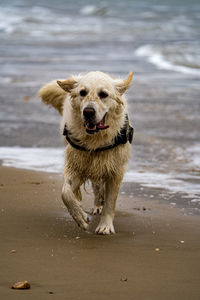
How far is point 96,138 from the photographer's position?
550 centimetres

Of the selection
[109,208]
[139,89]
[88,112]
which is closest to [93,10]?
[139,89]

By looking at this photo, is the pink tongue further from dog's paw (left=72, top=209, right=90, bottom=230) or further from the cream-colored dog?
dog's paw (left=72, top=209, right=90, bottom=230)

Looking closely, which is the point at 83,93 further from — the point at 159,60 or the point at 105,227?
the point at 159,60

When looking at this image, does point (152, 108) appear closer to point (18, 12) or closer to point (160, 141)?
point (160, 141)

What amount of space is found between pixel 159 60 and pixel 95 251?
59.3ft

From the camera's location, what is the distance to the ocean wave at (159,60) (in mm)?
19000

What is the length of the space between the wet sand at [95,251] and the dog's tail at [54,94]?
979 millimetres

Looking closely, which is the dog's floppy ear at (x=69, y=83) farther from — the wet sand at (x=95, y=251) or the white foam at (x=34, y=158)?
the white foam at (x=34, y=158)

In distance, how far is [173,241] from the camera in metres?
4.86

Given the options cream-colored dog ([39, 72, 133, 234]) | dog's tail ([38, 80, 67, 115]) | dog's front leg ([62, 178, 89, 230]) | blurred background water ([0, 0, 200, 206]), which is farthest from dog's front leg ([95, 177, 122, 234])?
dog's tail ([38, 80, 67, 115])

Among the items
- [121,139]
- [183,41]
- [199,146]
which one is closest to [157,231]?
[121,139]

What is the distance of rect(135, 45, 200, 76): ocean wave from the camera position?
19000mm

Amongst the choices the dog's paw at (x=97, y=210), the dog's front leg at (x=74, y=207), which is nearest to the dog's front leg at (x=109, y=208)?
the dog's front leg at (x=74, y=207)

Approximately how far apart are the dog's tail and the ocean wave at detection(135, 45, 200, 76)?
37.2 ft
